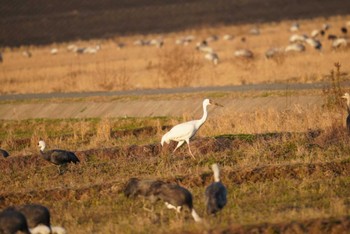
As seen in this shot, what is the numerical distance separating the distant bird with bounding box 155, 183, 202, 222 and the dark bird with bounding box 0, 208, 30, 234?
6.50 feet

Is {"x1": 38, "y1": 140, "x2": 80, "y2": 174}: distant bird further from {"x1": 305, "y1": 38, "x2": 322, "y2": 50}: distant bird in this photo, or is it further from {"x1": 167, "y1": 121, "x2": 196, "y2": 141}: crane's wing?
{"x1": 305, "y1": 38, "x2": 322, "y2": 50}: distant bird

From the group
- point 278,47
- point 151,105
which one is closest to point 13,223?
point 151,105

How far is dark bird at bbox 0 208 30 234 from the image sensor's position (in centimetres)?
1219

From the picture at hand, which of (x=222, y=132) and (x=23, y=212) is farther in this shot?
(x=222, y=132)

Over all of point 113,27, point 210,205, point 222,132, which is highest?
point 113,27

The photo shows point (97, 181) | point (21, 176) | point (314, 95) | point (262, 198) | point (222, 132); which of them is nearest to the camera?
point (262, 198)

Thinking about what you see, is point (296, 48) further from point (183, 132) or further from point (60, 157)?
point (60, 157)

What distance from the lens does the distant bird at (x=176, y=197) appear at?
12.8m

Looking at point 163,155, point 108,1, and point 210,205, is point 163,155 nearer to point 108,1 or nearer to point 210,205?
point 210,205

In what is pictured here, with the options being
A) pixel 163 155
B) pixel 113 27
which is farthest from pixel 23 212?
pixel 113 27

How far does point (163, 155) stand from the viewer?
1858 cm

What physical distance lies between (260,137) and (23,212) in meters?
7.96

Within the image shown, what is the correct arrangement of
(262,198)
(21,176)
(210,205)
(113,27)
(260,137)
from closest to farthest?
(210,205) → (262,198) → (21,176) → (260,137) → (113,27)

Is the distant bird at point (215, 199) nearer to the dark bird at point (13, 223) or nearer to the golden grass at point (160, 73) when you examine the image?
the dark bird at point (13, 223)
